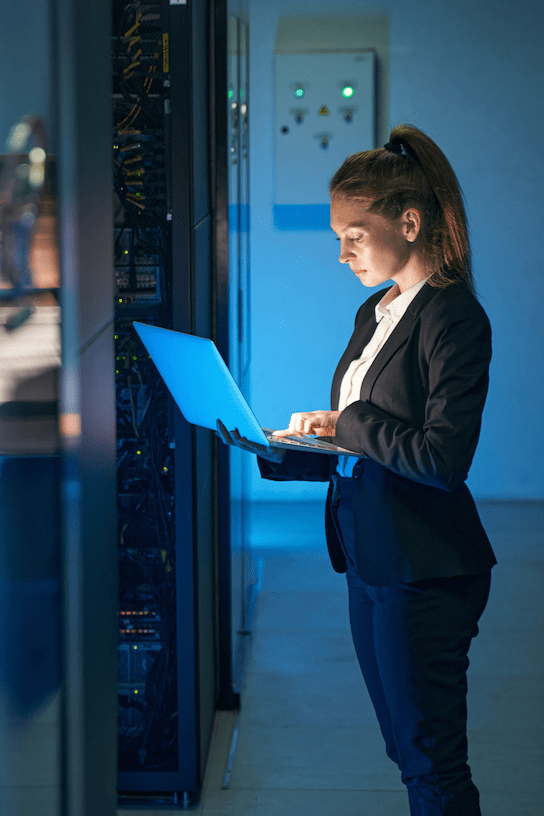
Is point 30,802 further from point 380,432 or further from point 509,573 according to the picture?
point 509,573

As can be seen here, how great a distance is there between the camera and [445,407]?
1302mm

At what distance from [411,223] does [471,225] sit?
3728 millimetres

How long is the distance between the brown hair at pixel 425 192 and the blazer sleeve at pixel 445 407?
11cm

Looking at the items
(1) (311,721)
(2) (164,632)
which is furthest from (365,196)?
(1) (311,721)

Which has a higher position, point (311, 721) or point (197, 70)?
point (197, 70)

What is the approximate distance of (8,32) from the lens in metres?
0.69

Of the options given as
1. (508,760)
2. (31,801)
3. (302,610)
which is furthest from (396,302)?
(302,610)

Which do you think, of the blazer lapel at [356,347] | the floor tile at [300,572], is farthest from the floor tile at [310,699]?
the blazer lapel at [356,347]

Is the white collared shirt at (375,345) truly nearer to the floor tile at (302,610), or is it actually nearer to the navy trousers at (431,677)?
the navy trousers at (431,677)

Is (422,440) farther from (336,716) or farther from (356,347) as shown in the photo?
(336,716)

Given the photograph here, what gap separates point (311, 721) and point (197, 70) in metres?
1.85

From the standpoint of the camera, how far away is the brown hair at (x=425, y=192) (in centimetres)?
143

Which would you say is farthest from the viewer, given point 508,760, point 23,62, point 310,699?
point 310,699

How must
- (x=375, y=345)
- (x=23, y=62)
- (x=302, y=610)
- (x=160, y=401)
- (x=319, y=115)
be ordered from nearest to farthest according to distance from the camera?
1. (x=23, y=62)
2. (x=375, y=345)
3. (x=160, y=401)
4. (x=302, y=610)
5. (x=319, y=115)
